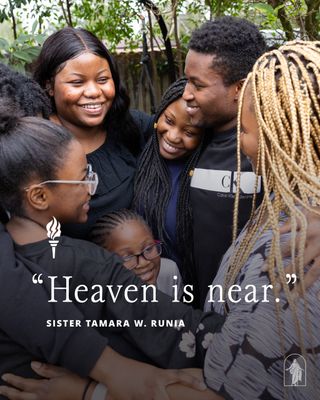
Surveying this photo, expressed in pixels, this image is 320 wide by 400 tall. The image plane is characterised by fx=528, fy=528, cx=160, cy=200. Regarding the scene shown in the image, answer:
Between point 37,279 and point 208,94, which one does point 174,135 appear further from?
point 37,279

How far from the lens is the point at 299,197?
146 centimetres

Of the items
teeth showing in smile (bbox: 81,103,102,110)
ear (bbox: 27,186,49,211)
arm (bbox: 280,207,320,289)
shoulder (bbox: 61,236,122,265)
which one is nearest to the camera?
arm (bbox: 280,207,320,289)

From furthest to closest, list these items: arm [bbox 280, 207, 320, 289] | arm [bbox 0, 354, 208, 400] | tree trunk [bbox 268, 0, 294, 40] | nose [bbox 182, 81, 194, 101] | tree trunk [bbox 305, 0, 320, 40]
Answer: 1. tree trunk [bbox 268, 0, 294, 40]
2. tree trunk [bbox 305, 0, 320, 40]
3. nose [bbox 182, 81, 194, 101]
4. arm [bbox 0, 354, 208, 400]
5. arm [bbox 280, 207, 320, 289]

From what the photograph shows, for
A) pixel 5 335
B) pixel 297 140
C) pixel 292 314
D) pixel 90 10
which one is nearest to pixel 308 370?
pixel 292 314

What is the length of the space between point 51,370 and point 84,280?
0.29m

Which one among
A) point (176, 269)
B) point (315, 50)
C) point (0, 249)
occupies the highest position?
point (315, 50)

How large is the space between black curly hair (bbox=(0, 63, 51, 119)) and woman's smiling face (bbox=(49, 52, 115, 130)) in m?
0.10

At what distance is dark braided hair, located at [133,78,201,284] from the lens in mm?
2598

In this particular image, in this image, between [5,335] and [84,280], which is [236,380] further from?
[5,335]

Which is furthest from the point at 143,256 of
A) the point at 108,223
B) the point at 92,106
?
the point at 92,106

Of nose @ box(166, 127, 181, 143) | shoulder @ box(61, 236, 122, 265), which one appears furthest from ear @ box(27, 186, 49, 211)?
nose @ box(166, 127, 181, 143)

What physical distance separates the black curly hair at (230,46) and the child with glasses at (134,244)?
0.77 metres

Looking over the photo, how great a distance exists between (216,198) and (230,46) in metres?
0.69

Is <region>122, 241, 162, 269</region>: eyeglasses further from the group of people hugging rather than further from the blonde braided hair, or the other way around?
the blonde braided hair
